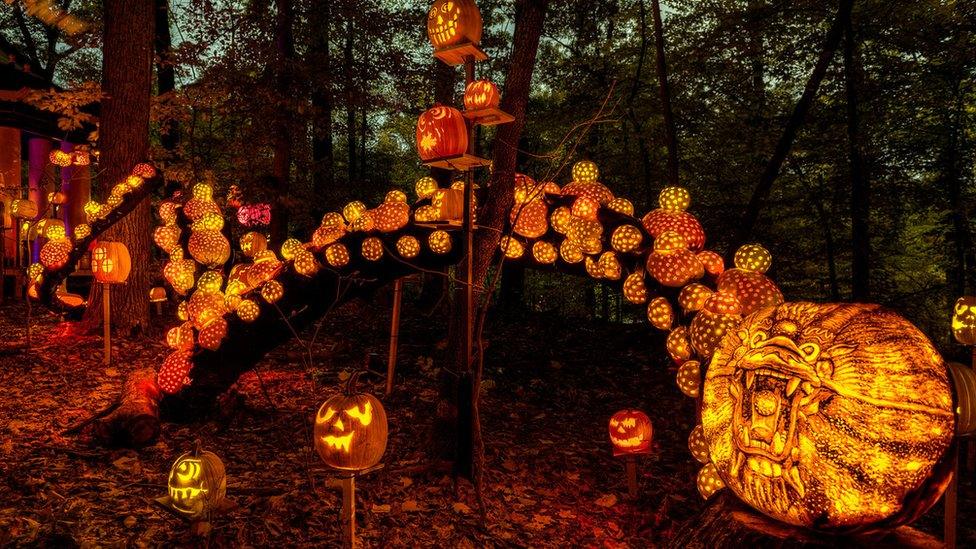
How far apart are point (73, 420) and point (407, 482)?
362cm

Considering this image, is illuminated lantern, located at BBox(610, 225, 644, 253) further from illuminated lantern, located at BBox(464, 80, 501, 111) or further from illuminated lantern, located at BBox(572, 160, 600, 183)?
illuminated lantern, located at BBox(464, 80, 501, 111)

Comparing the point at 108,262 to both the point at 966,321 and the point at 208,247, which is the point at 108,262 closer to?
the point at 208,247

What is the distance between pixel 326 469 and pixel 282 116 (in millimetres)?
9627

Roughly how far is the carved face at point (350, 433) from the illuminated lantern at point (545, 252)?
2481 millimetres

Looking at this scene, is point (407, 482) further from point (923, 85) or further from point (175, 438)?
point (923, 85)

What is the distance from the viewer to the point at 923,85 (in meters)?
9.51

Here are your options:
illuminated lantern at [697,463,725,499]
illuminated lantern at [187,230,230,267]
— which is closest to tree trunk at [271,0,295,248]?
illuminated lantern at [187,230,230,267]

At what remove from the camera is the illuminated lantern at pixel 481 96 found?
14.2ft

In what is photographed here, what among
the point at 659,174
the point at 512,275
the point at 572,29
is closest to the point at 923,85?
the point at 659,174

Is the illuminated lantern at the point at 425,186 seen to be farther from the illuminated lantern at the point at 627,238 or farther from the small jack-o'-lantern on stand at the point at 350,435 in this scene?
the small jack-o'-lantern on stand at the point at 350,435

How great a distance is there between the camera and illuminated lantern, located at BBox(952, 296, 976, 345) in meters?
4.98

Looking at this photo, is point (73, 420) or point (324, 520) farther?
point (73, 420)

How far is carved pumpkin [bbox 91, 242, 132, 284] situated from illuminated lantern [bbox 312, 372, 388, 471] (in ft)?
17.2

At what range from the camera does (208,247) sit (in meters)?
7.12
